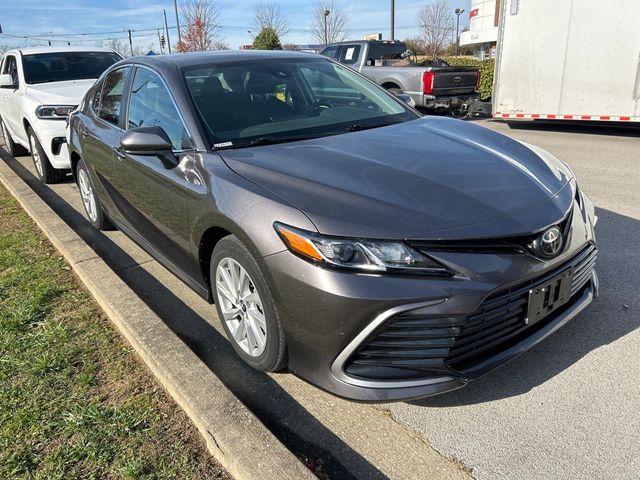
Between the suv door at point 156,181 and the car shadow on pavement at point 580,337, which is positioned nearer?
the car shadow on pavement at point 580,337

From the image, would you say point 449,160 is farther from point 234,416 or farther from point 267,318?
point 234,416

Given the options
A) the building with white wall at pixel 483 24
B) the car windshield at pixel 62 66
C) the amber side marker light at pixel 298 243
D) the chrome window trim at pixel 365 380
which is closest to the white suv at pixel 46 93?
the car windshield at pixel 62 66

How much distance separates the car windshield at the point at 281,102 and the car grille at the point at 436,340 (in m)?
1.44

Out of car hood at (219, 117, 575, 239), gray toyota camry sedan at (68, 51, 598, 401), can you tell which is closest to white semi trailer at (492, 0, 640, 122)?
gray toyota camry sedan at (68, 51, 598, 401)

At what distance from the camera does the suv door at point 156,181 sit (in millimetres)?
3107

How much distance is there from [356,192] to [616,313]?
1.93 meters

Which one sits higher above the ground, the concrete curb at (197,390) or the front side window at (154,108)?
the front side window at (154,108)

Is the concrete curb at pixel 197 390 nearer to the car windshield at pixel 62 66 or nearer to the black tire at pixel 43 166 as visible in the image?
the black tire at pixel 43 166

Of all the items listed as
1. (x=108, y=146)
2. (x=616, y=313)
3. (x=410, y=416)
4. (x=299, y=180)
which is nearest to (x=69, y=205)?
(x=108, y=146)

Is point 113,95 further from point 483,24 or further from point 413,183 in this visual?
point 483,24

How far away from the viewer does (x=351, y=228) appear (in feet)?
7.21

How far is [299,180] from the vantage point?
8.27 ft

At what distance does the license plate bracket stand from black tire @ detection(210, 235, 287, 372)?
1131 mm

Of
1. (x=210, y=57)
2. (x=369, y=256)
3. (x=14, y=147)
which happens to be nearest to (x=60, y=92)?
(x=14, y=147)
